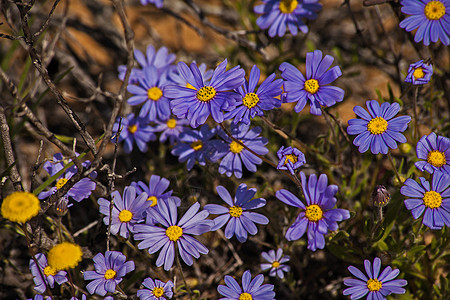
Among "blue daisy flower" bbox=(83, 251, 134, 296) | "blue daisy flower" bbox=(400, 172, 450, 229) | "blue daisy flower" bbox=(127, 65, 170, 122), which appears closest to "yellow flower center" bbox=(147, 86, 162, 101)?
"blue daisy flower" bbox=(127, 65, 170, 122)

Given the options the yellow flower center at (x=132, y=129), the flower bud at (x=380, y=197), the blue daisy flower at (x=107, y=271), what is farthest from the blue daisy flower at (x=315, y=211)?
the yellow flower center at (x=132, y=129)

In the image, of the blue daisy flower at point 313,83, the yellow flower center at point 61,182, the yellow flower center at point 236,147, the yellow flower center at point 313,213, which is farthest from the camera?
the yellow flower center at point 236,147

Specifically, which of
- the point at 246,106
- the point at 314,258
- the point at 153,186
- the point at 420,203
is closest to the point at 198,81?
the point at 246,106

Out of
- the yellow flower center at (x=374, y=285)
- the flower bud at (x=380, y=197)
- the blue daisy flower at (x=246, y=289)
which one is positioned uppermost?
the flower bud at (x=380, y=197)

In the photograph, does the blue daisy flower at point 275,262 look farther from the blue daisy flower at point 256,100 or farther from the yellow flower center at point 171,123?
the yellow flower center at point 171,123

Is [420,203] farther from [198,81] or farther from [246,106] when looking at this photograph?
[198,81]

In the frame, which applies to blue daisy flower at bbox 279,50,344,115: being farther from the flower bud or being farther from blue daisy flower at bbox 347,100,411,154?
the flower bud
